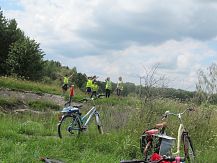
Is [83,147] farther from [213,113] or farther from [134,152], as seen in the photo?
[213,113]

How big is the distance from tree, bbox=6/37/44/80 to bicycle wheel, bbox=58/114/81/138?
34893mm

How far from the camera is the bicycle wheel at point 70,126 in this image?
10.6 meters

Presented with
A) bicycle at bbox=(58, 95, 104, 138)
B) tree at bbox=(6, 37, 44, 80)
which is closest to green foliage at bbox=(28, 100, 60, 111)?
bicycle at bbox=(58, 95, 104, 138)

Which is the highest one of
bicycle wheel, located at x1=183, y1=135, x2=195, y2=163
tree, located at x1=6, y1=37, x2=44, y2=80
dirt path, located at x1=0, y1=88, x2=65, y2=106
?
tree, located at x1=6, y1=37, x2=44, y2=80

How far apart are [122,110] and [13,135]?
12.7 ft

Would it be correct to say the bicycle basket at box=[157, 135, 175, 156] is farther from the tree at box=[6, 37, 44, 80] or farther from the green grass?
the tree at box=[6, 37, 44, 80]

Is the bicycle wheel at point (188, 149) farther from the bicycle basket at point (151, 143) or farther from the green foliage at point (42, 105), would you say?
the green foliage at point (42, 105)

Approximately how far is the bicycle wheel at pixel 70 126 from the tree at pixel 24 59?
34.9m

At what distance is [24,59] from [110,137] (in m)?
37.2

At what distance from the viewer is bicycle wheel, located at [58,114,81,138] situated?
10586mm

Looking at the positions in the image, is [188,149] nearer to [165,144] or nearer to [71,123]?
[165,144]

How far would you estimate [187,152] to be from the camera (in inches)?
349

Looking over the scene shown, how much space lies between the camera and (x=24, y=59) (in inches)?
1789

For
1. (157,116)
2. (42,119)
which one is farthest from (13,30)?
(157,116)
